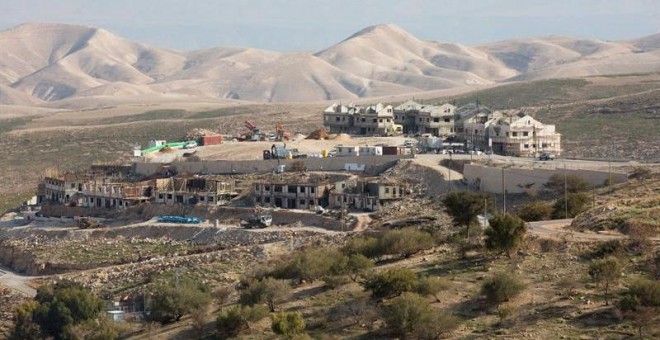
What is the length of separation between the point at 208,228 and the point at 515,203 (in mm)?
11152

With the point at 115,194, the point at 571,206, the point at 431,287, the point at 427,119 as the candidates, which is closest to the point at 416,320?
the point at 431,287

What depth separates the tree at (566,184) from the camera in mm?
41625

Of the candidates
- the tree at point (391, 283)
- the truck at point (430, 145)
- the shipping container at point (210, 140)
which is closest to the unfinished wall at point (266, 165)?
the truck at point (430, 145)

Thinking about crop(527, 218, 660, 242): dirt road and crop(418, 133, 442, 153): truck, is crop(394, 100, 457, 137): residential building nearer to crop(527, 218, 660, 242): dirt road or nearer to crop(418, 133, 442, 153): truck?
crop(418, 133, 442, 153): truck

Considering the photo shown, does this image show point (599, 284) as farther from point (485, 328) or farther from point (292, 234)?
point (292, 234)

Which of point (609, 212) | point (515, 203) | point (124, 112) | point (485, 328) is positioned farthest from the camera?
point (124, 112)

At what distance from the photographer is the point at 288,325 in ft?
86.2

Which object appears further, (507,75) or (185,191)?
(507,75)

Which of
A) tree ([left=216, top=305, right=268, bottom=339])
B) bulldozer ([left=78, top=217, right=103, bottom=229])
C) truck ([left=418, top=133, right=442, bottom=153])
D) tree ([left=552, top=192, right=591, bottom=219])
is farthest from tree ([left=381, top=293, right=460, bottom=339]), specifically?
truck ([left=418, top=133, right=442, bottom=153])

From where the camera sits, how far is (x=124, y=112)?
116m

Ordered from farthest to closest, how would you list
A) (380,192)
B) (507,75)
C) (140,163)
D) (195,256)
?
(507,75) < (140,163) < (380,192) < (195,256)

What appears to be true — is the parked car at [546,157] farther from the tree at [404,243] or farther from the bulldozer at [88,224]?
the bulldozer at [88,224]


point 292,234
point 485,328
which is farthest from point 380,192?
point 485,328

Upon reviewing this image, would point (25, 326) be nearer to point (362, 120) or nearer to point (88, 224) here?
point (88, 224)
